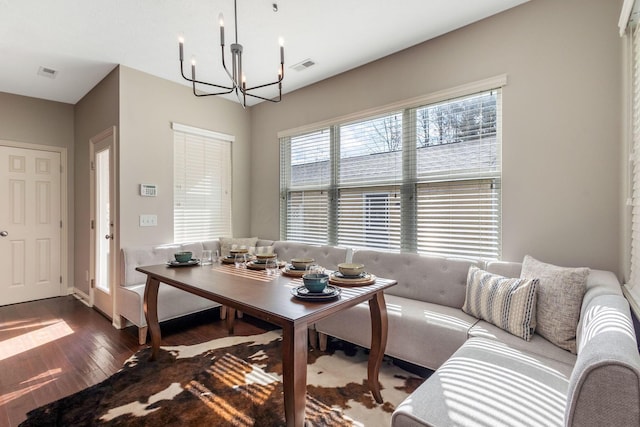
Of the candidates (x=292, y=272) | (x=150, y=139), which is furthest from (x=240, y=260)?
(x=150, y=139)

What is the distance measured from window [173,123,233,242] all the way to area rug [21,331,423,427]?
168cm

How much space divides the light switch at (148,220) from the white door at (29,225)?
202 cm

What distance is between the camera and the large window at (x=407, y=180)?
100 inches

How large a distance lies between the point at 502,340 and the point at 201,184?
359 centimetres

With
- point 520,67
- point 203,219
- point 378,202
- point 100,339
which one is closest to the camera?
point 520,67

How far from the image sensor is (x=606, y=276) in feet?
6.09

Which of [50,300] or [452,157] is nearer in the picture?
[452,157]

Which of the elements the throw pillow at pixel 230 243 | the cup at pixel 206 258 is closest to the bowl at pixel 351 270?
the cup at pixel 206 258

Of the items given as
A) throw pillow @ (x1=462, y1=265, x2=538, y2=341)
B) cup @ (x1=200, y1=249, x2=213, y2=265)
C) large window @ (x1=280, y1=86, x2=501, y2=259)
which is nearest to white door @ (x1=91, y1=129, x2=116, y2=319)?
cup @ (x1=200, y1=249, x2=213, y2=265)

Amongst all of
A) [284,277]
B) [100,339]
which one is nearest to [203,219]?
[100,339]

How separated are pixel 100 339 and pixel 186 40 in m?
2.91

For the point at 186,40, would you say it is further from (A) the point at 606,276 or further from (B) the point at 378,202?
(A) the point at 606,276

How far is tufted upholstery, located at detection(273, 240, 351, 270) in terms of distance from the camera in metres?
3.17

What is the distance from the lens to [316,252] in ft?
11.0
